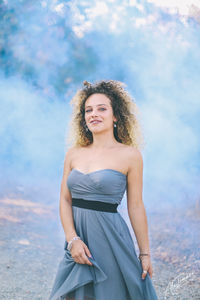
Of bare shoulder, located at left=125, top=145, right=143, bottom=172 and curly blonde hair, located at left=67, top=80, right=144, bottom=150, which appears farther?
curly blonde hair, located at left=67, top=80, right=144, bottom=150

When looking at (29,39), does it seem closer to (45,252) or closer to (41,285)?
(45,252)

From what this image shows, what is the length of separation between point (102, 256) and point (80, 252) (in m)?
0.11

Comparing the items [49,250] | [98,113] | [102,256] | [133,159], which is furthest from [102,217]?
[49,250]

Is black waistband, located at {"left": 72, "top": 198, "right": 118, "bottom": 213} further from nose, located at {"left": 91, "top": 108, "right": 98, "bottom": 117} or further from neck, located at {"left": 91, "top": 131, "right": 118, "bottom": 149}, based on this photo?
nose, located at {"left": 91, "top": 108, "right": 98, "bottom": 117}

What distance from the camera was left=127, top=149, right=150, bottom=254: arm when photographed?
1491 mm

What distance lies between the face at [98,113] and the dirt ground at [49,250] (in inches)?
75.2

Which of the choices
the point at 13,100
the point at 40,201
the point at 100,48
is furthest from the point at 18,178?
the point at 100,48

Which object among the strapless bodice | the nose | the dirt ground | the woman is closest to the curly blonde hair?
the woman

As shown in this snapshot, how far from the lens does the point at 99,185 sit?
1421 millimetres

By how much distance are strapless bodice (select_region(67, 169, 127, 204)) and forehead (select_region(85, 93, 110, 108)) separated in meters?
0.37

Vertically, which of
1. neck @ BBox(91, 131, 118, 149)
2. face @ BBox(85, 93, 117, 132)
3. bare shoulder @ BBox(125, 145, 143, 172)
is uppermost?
face @ BBox(85, 93, 117, 132)

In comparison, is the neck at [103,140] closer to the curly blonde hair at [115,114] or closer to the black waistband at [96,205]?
the curly blonde hair at [115,114]

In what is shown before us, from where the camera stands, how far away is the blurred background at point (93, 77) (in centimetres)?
556

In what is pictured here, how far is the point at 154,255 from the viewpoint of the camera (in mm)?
3852
